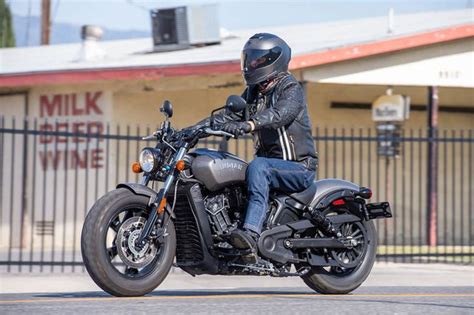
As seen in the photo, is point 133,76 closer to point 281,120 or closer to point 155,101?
point 155,101

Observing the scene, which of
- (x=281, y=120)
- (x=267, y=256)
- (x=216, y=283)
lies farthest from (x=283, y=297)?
(x=216, y=283)

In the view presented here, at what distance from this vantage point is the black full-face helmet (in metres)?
8.65

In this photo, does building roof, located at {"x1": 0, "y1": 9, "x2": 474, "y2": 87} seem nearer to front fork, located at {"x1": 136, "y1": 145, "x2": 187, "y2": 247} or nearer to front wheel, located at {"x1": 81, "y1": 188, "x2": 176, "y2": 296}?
Answer: front fork, located at {"x1": 136, "y1": 145, "x2": 187, "y2": 247}

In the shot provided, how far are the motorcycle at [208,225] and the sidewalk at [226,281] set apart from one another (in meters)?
2.23

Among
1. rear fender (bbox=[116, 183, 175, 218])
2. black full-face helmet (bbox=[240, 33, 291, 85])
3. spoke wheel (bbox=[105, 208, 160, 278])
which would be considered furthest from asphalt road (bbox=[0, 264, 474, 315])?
black full-face helmet (bbox=[240, 33, 291, 85])

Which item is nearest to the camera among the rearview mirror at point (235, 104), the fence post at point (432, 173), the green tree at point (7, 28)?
the rearview mirror at point (235, 104)

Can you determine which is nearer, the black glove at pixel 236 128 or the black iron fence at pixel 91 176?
the black glove at pixel 236 128

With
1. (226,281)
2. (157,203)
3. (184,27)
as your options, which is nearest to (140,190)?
(157,203)

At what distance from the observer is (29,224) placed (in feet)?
65.9

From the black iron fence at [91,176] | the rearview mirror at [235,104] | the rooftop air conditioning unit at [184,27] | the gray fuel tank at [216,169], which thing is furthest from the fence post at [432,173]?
the rearview mirror at [235,104]

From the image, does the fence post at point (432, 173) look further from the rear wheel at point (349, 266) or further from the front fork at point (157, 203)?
the front fork at point (157, 203)

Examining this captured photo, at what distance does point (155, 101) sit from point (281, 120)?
11.2m

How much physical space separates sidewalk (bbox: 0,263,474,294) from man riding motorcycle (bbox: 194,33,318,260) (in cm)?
271

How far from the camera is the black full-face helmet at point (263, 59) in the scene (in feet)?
28.4
